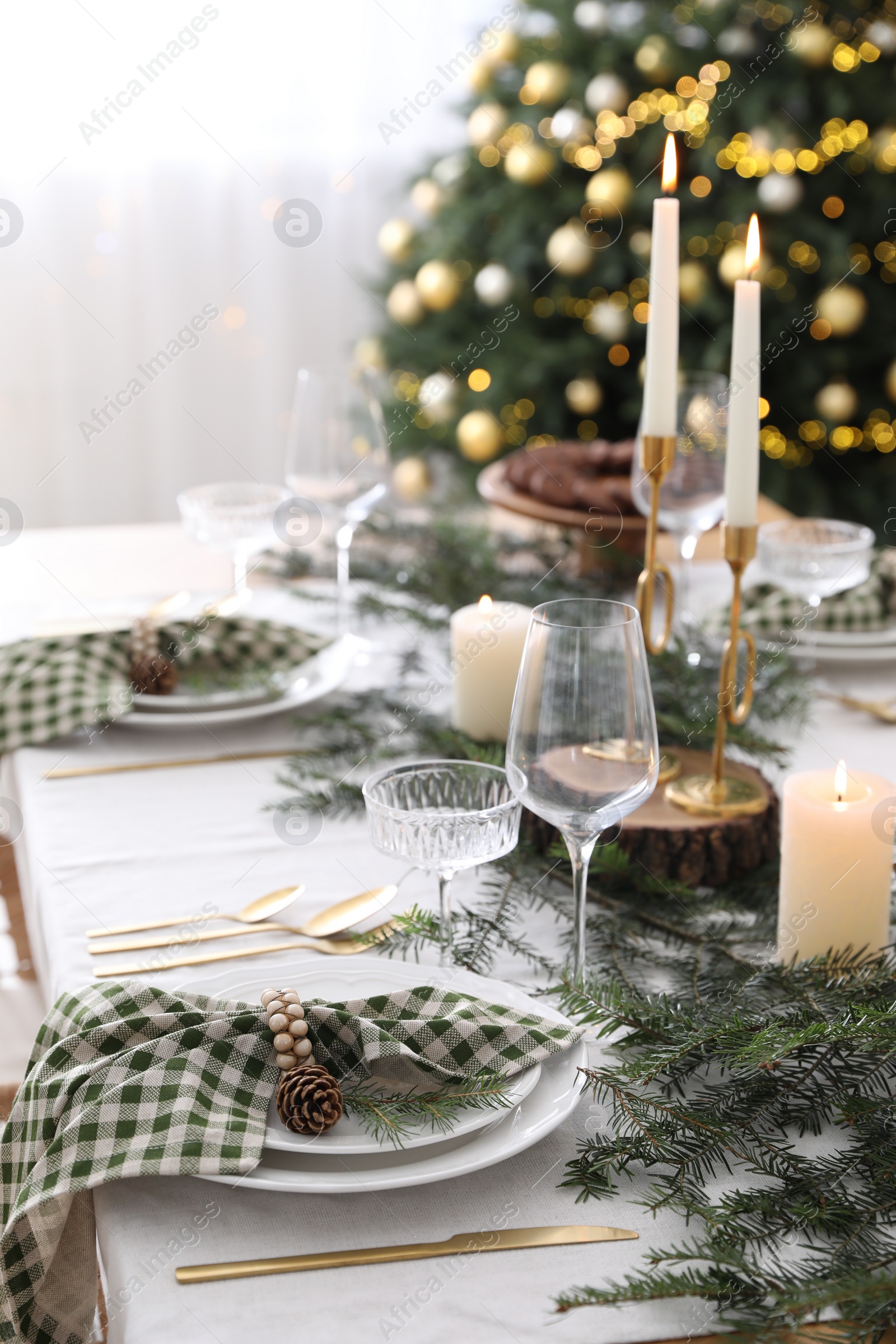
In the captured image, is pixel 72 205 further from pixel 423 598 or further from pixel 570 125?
pixel 423 598

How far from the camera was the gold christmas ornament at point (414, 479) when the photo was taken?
2.93 metres

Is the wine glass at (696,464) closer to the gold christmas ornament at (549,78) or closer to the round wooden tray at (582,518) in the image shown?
the round wooden tray at (582,518)

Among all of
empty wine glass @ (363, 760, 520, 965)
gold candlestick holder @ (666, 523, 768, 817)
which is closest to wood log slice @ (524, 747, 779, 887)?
gold candlestick holder @ (666, 523, 768, 817)

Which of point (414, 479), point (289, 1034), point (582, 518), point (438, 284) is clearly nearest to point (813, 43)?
point (438, 284)

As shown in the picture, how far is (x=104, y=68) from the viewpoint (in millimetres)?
2959

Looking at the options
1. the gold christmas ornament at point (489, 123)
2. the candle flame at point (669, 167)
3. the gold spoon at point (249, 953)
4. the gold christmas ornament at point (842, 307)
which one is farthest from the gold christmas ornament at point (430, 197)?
the gold spoon at point (249, 953)

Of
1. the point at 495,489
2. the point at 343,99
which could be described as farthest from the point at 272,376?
the point at 495,489

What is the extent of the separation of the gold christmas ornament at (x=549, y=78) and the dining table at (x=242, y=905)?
1295 millimetres

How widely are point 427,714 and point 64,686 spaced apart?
0.34 meters

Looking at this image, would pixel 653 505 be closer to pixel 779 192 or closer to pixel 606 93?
pixel 779 192

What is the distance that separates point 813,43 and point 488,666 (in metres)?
1.72

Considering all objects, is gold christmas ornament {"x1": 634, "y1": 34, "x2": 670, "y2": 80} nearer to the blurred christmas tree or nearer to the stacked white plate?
the blurred christmas tree

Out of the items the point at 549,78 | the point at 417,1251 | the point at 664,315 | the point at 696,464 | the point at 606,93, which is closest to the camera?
the point at 417,1251

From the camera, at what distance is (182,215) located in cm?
324
